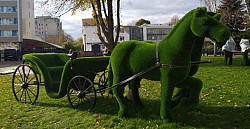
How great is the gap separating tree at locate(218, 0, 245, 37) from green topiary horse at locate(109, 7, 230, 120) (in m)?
31.2

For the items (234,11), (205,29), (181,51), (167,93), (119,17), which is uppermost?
(234,11)

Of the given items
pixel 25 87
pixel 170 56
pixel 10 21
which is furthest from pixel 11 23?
pixel 170 56

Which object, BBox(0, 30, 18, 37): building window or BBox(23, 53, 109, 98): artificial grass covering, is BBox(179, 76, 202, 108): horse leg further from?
BBox(0, 30, 18, 37): building window

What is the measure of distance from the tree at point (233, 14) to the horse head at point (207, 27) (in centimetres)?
3137

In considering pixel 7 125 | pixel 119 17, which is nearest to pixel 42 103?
pixel 7 125

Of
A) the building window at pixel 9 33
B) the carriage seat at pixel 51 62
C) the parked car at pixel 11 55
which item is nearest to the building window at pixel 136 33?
the building window at pixel 9 33

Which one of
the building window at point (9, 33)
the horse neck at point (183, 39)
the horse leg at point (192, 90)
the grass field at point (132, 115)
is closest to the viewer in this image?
the horse neck at point (183, 39)

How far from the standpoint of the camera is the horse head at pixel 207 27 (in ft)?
13.7

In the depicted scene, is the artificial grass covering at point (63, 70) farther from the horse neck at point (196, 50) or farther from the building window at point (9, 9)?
the building window at point (9, 9)

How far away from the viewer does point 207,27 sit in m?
4.25

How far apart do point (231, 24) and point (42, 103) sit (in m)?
35.0

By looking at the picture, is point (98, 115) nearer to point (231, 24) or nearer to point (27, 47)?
point (231, 24)

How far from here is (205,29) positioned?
425 centimetres

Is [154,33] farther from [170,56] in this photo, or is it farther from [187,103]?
[170,56]
